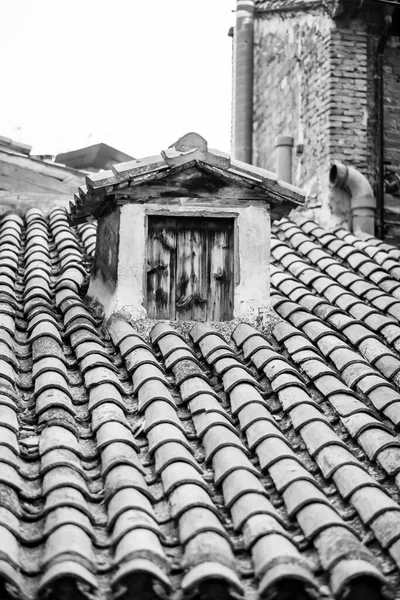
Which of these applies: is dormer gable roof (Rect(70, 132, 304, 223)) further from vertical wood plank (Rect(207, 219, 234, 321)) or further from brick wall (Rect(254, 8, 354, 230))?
brick wall (Rect(254, 8, 354, 230))

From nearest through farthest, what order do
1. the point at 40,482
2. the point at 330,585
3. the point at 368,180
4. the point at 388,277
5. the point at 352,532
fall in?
the point at 330,585
the point at 352,532
the point at 40,482
the point at 388,277
the point at 368,180

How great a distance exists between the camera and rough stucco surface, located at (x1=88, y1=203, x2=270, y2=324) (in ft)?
22.0

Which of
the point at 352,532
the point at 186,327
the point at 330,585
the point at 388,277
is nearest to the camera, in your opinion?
the point at 330,585

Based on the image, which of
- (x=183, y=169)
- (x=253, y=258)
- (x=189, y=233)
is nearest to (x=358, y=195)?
(x=253, y=258)

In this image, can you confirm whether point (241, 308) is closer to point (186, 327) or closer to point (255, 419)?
point (186, 327)

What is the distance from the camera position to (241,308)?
22.4 feet

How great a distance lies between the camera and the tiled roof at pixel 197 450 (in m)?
3.87

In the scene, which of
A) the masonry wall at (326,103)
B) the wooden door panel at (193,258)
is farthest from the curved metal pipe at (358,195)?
the wooden door panel at (193,258)

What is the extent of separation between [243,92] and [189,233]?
7.60 m

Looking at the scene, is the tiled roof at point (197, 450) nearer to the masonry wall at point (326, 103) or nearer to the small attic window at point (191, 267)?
the small attic window at point (191, 267)

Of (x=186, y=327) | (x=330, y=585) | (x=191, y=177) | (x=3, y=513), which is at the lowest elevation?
(x=330, y=585)

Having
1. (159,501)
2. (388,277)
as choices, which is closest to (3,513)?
(159,501)

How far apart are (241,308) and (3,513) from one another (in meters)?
3.09

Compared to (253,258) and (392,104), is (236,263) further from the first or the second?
(392,104)
